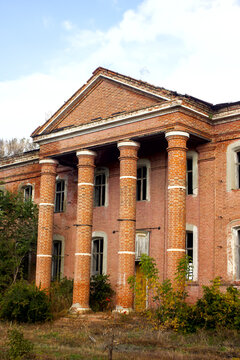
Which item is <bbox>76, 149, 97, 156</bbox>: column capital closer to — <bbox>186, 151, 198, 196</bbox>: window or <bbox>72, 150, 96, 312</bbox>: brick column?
<bbox>72, 150, 96, 312</bbox>: brick column

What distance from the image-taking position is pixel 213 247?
19250 millimetres

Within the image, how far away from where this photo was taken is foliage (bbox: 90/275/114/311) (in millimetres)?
21061

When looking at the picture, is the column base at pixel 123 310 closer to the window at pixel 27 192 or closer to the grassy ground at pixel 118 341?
the grassy ground at pixel 118 341

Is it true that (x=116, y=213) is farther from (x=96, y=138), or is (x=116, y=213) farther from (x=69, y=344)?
(x=69, y=344)

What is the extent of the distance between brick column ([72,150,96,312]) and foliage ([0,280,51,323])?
1281mm

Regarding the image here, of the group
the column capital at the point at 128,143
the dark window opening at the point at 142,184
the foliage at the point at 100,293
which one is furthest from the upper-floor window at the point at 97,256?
the column capital at the point at 128,143

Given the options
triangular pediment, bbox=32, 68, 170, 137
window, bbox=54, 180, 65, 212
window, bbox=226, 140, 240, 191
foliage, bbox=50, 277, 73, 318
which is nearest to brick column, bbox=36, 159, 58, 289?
foliage, bbox=50, 277, 73, 318

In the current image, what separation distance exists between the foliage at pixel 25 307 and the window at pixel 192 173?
7373 mm

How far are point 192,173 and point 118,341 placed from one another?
8.61 meters

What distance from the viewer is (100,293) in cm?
2117

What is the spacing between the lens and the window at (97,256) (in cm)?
2312

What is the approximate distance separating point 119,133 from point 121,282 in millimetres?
5927

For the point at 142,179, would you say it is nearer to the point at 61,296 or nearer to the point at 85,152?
the point at 85,152

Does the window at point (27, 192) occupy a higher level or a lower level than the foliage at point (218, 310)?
higher
